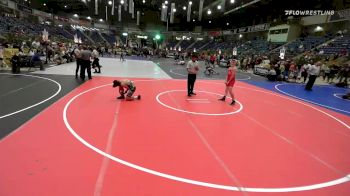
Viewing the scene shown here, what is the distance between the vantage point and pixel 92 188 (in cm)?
348

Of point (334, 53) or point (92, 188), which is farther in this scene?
point (334, 53)

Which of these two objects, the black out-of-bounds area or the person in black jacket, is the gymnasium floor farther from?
the person in black jacket

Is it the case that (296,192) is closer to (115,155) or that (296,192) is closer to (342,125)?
(115,155)

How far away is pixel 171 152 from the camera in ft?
15.8

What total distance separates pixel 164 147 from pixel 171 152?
0.83ft

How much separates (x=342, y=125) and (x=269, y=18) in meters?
38.9

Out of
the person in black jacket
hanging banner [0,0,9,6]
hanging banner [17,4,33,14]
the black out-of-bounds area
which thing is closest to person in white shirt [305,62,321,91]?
the black out-of-bounds area

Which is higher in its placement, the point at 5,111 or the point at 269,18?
the point at 269,18

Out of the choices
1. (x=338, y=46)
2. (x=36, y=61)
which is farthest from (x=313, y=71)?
(x=36, y=61)

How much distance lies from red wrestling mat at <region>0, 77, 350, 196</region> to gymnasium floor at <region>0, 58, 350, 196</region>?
0.02 m

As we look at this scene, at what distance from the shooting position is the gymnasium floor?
3688 millimetres

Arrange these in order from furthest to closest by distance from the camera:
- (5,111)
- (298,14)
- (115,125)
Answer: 1. (298,14)
2. (5,111)
3. (115,125)

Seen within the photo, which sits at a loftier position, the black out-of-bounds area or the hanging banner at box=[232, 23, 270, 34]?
the hanging banner at box=[232, 23, 270, 34]

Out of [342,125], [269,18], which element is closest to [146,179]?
[342,125]
